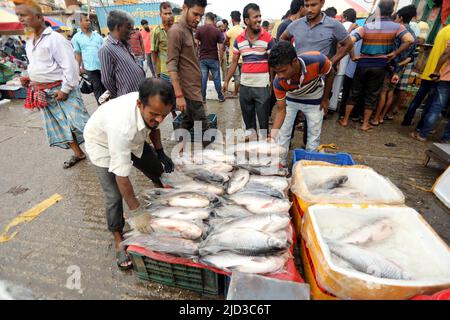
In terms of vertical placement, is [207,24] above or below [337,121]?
above

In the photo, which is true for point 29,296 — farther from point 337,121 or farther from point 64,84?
point 337,121

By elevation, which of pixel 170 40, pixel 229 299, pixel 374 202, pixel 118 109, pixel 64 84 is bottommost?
pixel 229 299

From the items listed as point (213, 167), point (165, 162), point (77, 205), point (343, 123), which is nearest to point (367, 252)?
point (213, 167)

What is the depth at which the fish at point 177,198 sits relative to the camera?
223cm

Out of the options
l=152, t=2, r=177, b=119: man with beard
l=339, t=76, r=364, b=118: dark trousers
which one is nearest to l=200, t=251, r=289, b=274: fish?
l=152, t=2, r=177, b=119: man with beard

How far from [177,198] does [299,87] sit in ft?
6.59

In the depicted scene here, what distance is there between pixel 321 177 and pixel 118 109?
2.18 m

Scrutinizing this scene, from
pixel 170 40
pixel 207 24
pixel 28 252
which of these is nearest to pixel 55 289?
pixel 28 252

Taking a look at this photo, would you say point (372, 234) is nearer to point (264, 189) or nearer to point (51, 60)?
point (264, 189)

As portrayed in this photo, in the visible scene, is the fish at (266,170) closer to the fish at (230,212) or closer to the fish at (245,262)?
the fish at (230,212)

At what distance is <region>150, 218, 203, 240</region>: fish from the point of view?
1.92 meters

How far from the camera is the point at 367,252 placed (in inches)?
71.4

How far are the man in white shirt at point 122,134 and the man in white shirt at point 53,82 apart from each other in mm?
2070

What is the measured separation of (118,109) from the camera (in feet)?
5.96
